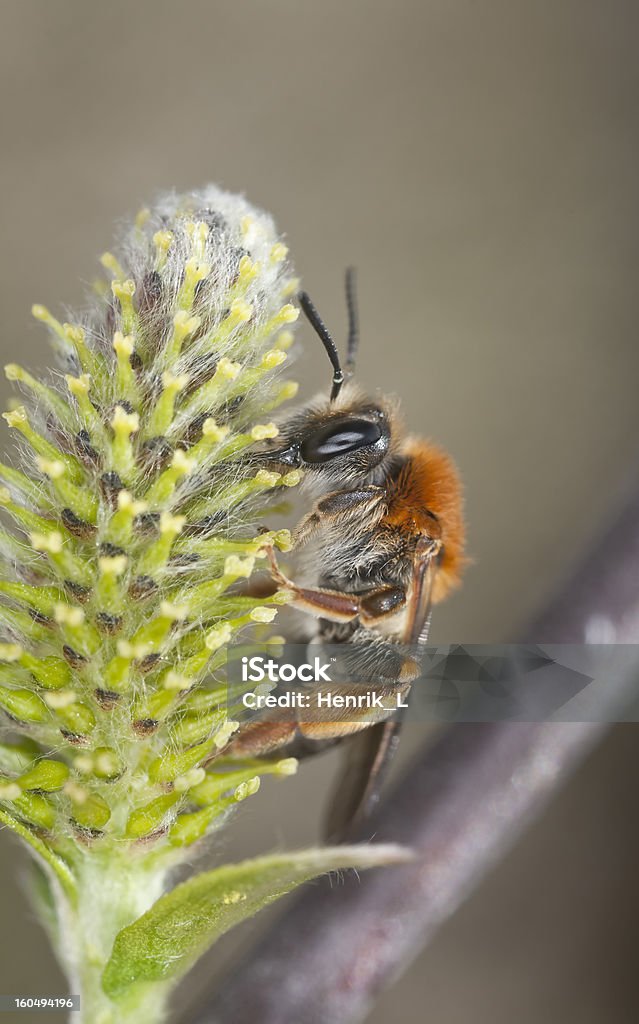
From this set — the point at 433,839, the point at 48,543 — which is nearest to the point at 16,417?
the point at 48,543

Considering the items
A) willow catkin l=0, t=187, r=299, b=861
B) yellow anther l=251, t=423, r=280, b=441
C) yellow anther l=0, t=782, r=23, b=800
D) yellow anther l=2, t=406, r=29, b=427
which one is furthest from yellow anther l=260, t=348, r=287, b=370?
yellow anther l=0, t=782, r=23, b=800

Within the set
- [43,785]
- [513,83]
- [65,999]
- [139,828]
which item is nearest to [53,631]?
[43,785]

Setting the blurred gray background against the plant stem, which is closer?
the plant stem

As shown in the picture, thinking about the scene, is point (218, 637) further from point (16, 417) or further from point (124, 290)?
point (124, 290)

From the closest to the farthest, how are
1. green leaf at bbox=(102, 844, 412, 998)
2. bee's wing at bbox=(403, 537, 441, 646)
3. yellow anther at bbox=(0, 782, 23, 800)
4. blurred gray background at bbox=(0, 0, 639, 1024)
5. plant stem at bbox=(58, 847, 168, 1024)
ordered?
green leaf at bbox=(102, 844, 412, 998) < yellow anther at bbox=(0, 782, 23, 800) < plant stem at bbox=(58, 847, 168, 1024) < bee's wing at bbox=(403, 537, 441, 646) < blurred gray background at bbox=(0, 0, 639, 1024)

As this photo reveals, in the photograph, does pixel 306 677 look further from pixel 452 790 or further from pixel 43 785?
pixel 43 785

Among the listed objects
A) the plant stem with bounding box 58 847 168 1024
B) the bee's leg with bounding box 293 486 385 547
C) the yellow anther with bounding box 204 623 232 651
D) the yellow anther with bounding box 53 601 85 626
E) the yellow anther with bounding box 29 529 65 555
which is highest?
the yellow anther with bounding box 29 529 65 555

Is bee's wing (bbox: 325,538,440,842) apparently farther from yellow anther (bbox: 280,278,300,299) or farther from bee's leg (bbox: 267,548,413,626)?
yellow anther (bbox: 280,278,300,299)
